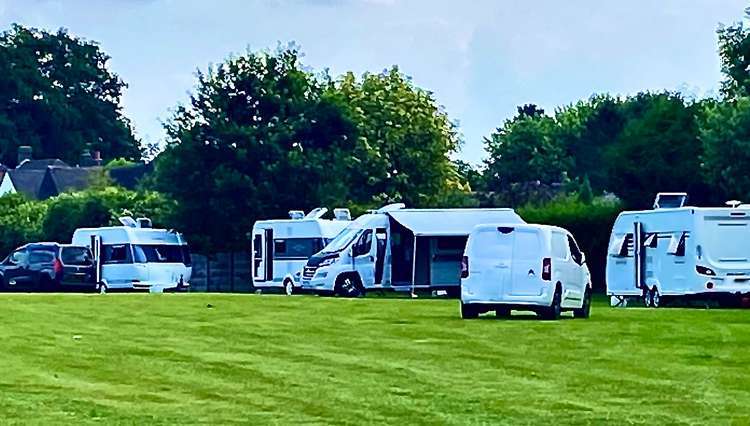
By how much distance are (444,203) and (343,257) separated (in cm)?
2287

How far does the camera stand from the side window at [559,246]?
29562 mm

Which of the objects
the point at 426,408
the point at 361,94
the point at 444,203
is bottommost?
the point at 426,408

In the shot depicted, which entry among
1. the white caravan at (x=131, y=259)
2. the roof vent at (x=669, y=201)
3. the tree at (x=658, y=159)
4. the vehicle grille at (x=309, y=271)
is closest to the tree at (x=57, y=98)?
the white caravan at (x=131, y=259)

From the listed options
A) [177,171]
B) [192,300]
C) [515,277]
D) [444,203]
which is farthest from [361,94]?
[515,277]

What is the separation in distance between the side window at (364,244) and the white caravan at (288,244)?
Result: 4.35m

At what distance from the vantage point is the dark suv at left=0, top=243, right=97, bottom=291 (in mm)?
54875

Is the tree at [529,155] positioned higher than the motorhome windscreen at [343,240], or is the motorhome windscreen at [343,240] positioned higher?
the tree at [529,155]

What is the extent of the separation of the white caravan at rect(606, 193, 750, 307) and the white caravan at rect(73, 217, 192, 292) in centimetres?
2024

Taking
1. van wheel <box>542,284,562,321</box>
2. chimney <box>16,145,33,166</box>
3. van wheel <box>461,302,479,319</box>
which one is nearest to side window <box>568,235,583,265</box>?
van wheel <box>542,284,562,321</box>

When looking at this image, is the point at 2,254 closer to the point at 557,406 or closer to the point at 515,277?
the point at 515,277

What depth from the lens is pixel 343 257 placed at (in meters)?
46.7

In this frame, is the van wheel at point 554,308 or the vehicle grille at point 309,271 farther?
the vehicle grille at point 309,271

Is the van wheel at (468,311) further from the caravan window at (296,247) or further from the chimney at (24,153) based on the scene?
the chimney at (24,153)

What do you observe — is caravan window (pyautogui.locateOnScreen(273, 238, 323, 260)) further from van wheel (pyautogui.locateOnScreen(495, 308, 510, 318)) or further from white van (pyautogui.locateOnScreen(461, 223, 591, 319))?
white van (pyautogui.locateOnScreen(461, 223, 591, 319))
